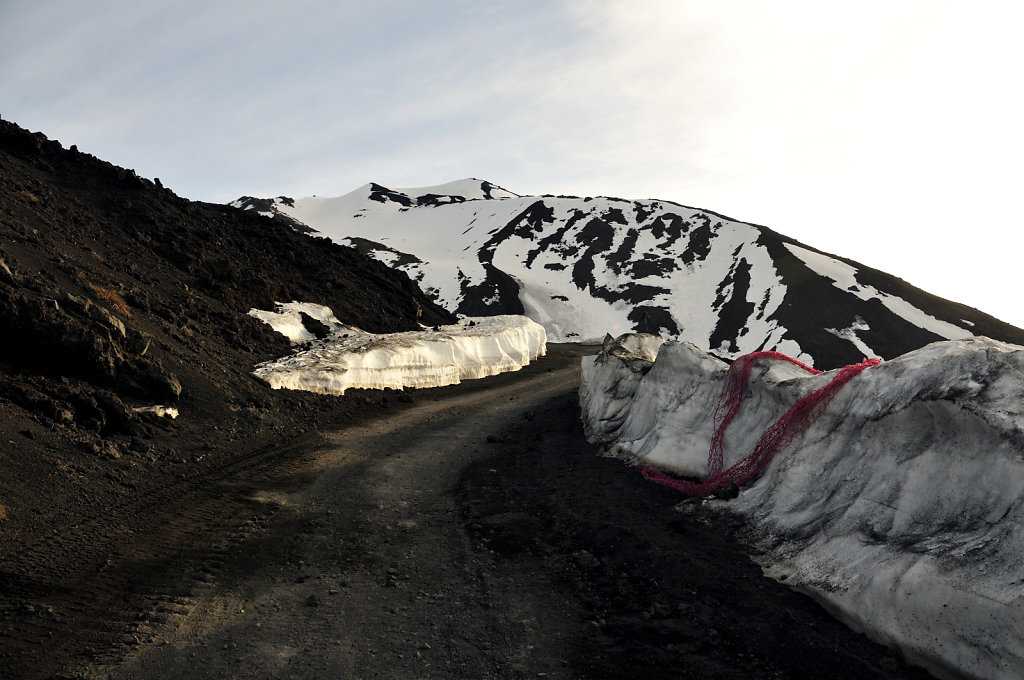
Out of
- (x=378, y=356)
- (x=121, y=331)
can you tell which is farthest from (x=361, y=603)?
(x=378, y=356)

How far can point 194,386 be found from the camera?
18.0 m

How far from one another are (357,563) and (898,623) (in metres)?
7.79

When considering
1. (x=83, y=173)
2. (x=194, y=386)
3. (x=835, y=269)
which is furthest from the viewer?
(x=835, y=269)

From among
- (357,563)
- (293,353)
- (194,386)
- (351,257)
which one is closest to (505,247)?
(351,257)

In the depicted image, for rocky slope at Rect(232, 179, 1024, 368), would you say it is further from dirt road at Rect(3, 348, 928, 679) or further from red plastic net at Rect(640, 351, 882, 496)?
dirt road at Rect(3, 348, 928, 679)

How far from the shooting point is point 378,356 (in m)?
26.4

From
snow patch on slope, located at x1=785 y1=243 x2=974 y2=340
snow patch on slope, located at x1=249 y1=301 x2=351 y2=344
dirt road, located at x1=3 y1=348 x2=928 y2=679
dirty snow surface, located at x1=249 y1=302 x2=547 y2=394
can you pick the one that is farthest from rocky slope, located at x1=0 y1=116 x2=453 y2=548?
snow patch on slope, located at x1=785 y1=243 x2=974 y2=340

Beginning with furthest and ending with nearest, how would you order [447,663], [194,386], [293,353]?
[293,353]
[194,386]
[447,663]

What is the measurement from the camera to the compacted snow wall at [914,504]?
7.28 m

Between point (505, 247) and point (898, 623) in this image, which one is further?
point (505, 247)

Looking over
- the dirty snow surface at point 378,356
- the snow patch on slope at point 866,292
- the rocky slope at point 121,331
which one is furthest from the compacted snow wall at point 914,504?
the snow patch on slope at point 866,292

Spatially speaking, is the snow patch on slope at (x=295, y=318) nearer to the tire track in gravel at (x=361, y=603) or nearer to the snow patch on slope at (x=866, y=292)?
the tire track in gravel at (x=361, y=603)

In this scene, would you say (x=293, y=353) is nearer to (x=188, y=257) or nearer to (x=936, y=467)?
(x=188, y=257)

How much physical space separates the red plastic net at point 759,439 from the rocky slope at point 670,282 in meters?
45.6
